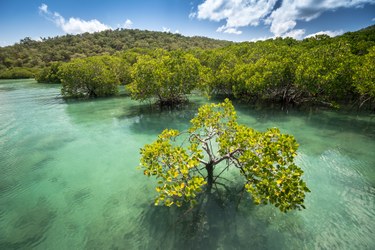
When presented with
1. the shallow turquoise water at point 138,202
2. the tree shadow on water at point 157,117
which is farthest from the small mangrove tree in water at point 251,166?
the tree shadow on water at point 157,117

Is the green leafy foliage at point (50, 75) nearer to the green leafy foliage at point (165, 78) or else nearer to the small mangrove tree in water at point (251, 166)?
the green leafy foliage at point (165, 78)

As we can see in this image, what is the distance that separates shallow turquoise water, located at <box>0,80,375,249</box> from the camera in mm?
5934

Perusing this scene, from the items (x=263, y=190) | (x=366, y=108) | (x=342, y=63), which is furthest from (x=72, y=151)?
(x=366, y=108)

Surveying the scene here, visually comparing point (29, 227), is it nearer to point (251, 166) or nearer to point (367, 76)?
point (251, 166)

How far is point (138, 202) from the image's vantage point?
750cm

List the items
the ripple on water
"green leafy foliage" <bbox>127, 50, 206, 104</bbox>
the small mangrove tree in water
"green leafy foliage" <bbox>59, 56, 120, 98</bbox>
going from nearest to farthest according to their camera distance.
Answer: the small mangrove tree in water, the ripple on water, "green leafy foliage" <bbox>127, 50, 206, 104</bbox>, "green leafy foliage" <bbox>59, 56, 120, 98</bbox>

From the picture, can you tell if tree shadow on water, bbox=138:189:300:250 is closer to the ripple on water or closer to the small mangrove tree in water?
the small mangrove tree in water

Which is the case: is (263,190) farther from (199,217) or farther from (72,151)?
(72,151)

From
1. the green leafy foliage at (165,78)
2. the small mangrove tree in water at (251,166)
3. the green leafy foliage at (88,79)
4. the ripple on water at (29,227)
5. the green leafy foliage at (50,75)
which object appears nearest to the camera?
the small mangrove tree in water at (251,166)

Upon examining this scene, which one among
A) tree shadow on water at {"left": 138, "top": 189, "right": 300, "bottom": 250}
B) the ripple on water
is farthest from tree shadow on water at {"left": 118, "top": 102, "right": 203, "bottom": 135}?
tree shadow on water at {"left": 138, "top": 189, "right": 300, "bottom": 250}

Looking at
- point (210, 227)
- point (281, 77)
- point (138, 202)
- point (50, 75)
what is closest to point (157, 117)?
point (138, 202)

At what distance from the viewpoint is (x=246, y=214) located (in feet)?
22.2

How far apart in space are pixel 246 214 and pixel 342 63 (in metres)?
17.0

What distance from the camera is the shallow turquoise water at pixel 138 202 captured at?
5.93 m
